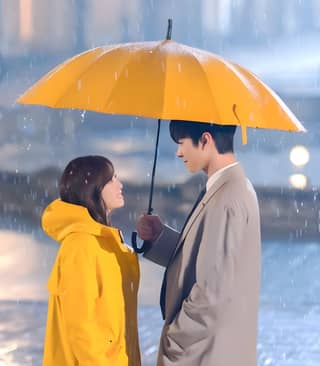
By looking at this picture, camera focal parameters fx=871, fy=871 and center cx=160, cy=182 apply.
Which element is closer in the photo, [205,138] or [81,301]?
[81,301]

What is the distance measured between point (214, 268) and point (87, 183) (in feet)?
1.52

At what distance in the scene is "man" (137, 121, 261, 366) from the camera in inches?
97.6

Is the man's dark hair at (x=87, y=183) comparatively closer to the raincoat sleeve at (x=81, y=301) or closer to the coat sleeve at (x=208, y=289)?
the raincoat sleeve at (x=81, y=301)

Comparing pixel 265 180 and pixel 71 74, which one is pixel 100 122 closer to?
pixel 265 180

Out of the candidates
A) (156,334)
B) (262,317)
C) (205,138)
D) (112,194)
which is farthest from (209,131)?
(262,317)

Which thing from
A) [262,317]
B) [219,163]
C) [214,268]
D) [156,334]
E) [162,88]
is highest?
[162,88]

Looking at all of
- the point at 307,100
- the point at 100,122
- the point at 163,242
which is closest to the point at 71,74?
the point at 163,242

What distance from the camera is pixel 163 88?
8.47 feet

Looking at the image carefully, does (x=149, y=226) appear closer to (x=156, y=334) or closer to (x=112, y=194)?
(x=112, y=194)

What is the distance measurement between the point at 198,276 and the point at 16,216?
1313 centimetres

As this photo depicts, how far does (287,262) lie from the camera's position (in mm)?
11141

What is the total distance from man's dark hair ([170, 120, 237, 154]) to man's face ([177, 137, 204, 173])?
0.01 m

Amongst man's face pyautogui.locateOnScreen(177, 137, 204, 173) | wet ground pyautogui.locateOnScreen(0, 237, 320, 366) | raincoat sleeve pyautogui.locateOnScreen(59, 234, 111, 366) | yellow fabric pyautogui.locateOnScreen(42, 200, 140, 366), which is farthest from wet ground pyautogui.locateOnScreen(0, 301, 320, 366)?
man's face pyautogui.locateOnScreen(177, 137, 204, 173)

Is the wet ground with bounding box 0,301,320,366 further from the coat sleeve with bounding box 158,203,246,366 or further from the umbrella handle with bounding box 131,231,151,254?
the coat sleeve with bounding box 158,203,246,366
